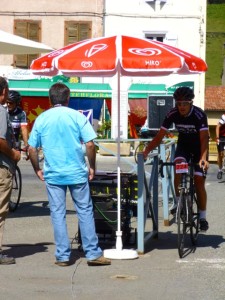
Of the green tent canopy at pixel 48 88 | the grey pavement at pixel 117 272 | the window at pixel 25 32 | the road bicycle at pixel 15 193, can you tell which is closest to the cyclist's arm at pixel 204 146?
the grey pavement at pixel 117 272

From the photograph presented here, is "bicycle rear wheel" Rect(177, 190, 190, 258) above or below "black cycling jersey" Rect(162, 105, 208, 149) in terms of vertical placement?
below

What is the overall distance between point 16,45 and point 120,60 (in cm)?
436

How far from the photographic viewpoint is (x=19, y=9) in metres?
43.1

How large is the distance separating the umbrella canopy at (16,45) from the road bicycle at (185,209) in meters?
4.08

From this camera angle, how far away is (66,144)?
31.7ft

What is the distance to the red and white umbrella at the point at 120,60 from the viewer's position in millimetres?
10008

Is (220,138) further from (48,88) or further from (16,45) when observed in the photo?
(48,88)

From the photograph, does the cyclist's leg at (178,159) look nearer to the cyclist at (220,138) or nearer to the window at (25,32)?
the cyclist at (220,138)

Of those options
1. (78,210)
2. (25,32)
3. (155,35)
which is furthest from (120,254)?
(25,32)

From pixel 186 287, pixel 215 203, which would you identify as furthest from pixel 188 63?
pixel 215 203

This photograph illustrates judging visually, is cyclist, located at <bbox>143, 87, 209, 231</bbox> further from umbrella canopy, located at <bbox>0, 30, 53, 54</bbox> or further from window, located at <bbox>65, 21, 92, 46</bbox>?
window, located at <bbox>65, 21, 92, 46</bbox>

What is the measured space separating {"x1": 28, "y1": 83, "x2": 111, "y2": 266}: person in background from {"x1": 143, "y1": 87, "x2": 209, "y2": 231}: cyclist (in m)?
1.28

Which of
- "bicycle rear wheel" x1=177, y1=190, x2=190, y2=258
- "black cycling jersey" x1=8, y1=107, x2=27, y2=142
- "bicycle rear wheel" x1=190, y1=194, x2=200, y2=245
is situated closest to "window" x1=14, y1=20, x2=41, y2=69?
"black cycling jersey" x1=8, y1=107, x2=27, y2=142

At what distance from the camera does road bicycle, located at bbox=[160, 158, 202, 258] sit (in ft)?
34.0
